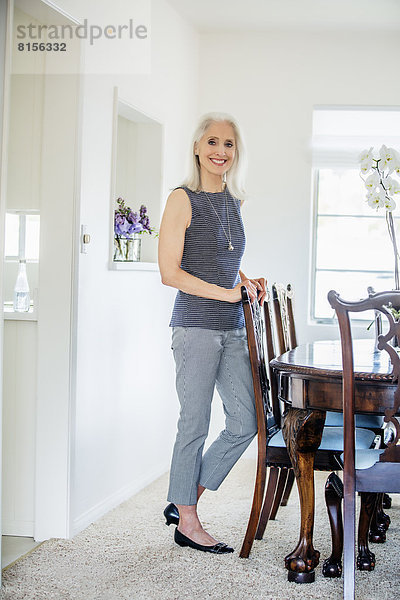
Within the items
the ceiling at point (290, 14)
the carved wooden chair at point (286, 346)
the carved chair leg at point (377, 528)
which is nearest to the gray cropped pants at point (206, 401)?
the carved wooden chair at point (286, 346)

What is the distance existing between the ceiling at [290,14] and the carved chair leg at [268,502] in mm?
2582

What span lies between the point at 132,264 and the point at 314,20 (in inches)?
76.9

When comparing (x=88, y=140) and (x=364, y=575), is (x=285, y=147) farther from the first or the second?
→ (x=364, y=575)

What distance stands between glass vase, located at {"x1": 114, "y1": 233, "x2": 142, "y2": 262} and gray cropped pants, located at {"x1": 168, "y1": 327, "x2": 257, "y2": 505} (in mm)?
842

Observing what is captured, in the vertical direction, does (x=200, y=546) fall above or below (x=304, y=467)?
below

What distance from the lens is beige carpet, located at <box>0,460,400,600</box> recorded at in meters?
2.46

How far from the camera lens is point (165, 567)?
105 inches

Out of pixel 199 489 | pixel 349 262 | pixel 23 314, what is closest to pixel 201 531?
pixel 199 489

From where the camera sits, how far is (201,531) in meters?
2.88

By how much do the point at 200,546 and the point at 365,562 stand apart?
0.62 metres

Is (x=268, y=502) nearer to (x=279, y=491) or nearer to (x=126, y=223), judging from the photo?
(x=279, y=491)

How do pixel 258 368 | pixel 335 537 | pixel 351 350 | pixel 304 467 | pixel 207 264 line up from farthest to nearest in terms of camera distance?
pixel 207 264
pixel 258 368
pixel 335 537
pixel 304 467
pixel 351 350

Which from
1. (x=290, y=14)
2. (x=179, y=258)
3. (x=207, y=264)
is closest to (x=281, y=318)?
(x=207, y=264)

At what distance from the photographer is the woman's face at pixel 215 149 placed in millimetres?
2902
